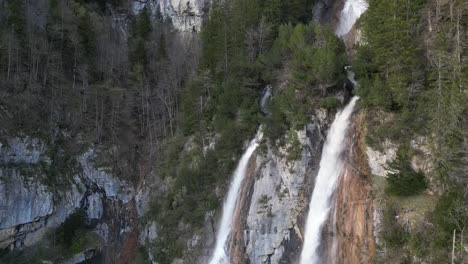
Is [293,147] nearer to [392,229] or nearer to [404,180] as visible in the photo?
[404,180]

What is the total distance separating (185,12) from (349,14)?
81.8 feet

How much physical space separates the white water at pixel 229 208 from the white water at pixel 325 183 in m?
6.14

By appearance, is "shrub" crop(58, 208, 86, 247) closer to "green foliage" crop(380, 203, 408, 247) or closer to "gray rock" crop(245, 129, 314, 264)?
"gray rock" crop(245, 129, 314, 264)

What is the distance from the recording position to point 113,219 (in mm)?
37000

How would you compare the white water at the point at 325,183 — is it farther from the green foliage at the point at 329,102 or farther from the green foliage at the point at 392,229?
the green foliage at the point at 392,229

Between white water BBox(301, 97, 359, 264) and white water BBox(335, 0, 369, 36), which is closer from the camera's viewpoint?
white water BBox(301, 97, 359, 264)

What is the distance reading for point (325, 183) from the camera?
2394 cm

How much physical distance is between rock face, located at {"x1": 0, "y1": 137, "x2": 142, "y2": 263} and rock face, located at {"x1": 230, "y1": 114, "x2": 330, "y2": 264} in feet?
34.9

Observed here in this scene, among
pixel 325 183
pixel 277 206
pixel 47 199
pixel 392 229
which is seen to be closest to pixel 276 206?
pixel 277 206

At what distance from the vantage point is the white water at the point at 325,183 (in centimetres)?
2291

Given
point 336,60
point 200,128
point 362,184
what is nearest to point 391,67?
point 336,60

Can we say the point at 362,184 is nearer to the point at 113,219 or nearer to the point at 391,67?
the point at 391,67

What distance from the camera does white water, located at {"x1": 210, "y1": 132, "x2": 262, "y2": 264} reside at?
1115 inches

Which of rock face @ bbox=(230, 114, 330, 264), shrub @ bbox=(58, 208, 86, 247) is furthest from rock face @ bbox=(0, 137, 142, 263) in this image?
rock face @ bbox=(230, 114, 330, 264)
